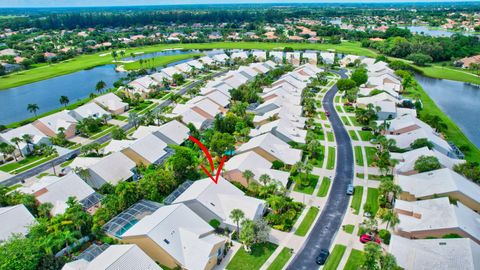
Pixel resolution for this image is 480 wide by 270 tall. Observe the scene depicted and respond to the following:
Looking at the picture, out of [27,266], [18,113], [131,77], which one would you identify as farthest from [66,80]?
[27,266]

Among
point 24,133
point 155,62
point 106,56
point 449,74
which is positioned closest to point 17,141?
point 24,133

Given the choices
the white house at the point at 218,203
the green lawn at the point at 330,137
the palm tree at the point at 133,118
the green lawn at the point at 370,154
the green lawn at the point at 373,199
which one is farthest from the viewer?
the palm tree at the point at 133,118

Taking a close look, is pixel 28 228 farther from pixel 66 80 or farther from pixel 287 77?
pixel 66 80

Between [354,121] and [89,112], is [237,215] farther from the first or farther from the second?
[89,112]

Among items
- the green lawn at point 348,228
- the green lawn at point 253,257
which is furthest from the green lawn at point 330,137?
the green lawn at point 253,257

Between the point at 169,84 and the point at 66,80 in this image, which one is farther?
the point at 66,80

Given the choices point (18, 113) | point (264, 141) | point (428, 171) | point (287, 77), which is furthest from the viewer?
point (287, 77)

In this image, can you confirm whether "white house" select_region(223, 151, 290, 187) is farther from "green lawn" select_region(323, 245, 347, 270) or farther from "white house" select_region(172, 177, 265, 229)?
"green lawn" select_region(323, 245, 347, 270)

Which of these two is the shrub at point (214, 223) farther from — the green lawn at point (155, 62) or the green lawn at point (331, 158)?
the green lawn at point (155, 62)
